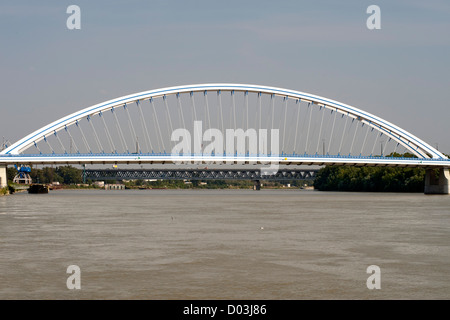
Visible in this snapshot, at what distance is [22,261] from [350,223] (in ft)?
67.1

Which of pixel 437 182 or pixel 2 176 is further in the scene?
pixel 437 182

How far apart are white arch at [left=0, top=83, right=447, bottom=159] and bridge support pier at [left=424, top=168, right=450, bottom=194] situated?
3.25 meters

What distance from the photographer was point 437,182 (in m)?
104

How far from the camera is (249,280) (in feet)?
51.5

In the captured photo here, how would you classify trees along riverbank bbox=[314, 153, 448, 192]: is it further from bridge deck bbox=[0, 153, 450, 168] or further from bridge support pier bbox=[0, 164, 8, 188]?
bridge support pier bbox=[0, 164, 8, 188]

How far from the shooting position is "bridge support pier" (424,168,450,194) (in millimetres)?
102250

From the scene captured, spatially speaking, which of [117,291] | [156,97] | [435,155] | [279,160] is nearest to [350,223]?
[117,291]

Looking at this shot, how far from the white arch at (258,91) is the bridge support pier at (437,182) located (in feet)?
10.7

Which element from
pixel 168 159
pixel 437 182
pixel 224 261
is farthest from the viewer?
pixel 437 182

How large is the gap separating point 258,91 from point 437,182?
33.2 m
